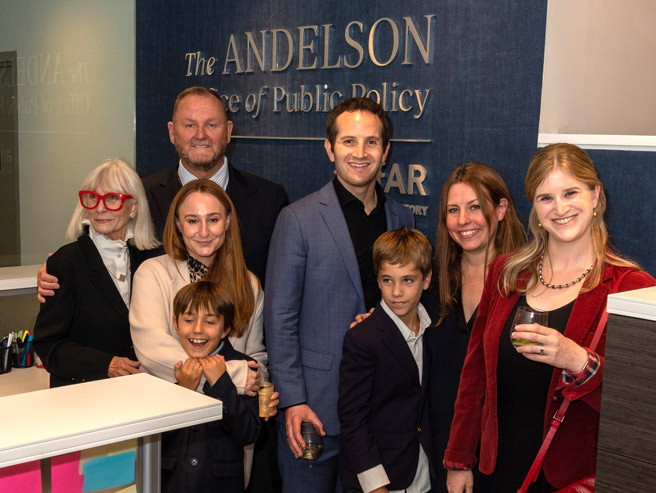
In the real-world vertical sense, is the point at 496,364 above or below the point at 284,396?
above

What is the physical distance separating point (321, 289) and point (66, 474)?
1.43m

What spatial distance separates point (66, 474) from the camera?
1772mm

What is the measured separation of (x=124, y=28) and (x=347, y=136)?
325 cm

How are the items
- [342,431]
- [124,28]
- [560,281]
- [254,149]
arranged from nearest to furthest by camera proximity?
[560,281] → [342,431] → [254,149] → [124,28]

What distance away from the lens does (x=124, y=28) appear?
562 cm

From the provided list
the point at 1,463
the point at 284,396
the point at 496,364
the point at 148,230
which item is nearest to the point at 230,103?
the point at 148,230

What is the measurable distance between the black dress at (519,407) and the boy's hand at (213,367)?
3.17ft

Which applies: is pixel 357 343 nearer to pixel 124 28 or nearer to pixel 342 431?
pixel 342 431

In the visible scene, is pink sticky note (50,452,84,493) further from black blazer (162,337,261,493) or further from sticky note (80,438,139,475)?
black blazer (162,337,261,493)

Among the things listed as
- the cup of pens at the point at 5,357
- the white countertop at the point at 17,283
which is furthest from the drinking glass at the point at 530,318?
the cup of pens at the point at 5,357

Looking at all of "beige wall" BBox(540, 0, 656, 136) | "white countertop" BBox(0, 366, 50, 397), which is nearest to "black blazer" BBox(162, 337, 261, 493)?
"white countertop" BBox(0, 366, 50, 397)

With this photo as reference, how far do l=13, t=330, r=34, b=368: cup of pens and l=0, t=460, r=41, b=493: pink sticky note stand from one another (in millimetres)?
2301

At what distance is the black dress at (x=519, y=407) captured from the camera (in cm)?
221

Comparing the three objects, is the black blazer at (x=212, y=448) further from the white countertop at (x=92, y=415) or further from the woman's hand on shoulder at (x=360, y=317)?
the white countertop at (x=92, y=415)
